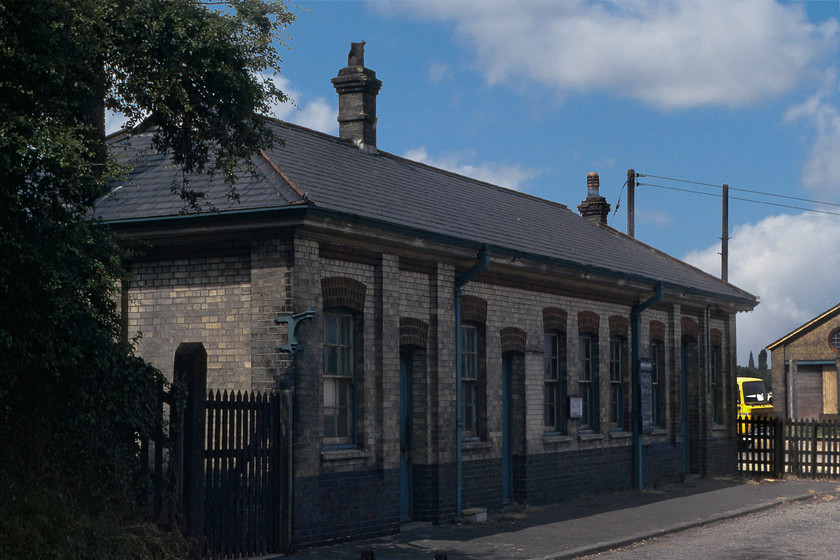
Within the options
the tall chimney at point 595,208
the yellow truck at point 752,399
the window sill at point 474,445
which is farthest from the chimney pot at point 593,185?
the yellow truck at point 752,399

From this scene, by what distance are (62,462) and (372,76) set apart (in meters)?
11.1

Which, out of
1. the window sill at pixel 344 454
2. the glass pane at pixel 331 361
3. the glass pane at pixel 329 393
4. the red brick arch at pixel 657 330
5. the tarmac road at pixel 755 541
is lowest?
the tarmac road at pixel 755 541

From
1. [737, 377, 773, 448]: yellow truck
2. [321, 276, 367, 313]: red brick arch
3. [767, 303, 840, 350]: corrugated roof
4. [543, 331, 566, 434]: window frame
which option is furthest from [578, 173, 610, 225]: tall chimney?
[767, 303, 840, 350]: corrugated roof

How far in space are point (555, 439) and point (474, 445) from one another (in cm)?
284

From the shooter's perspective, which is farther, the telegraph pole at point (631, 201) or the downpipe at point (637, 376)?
the telegraph pole at point (631, 201)

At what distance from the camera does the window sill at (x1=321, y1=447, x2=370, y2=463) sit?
1372 cm

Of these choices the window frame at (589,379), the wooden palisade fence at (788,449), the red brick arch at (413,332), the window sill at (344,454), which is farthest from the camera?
the wooden palisade fence at (788,449)

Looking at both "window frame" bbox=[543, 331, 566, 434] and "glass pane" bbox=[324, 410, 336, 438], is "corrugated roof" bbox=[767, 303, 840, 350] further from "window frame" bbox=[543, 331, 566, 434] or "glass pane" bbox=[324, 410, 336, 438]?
"glass pane" bbox=[324, 410, 336, 438]

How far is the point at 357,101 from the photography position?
19.9 meters

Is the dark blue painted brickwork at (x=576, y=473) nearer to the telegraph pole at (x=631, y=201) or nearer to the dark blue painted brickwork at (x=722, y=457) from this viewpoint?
the dark blue painted brickwork at (x=722, y=457)

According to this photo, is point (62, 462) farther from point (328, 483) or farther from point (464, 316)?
point (464, 316)

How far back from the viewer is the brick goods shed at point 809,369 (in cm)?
4972

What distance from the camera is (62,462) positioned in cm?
1056

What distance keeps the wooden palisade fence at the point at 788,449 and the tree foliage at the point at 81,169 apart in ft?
56.7
